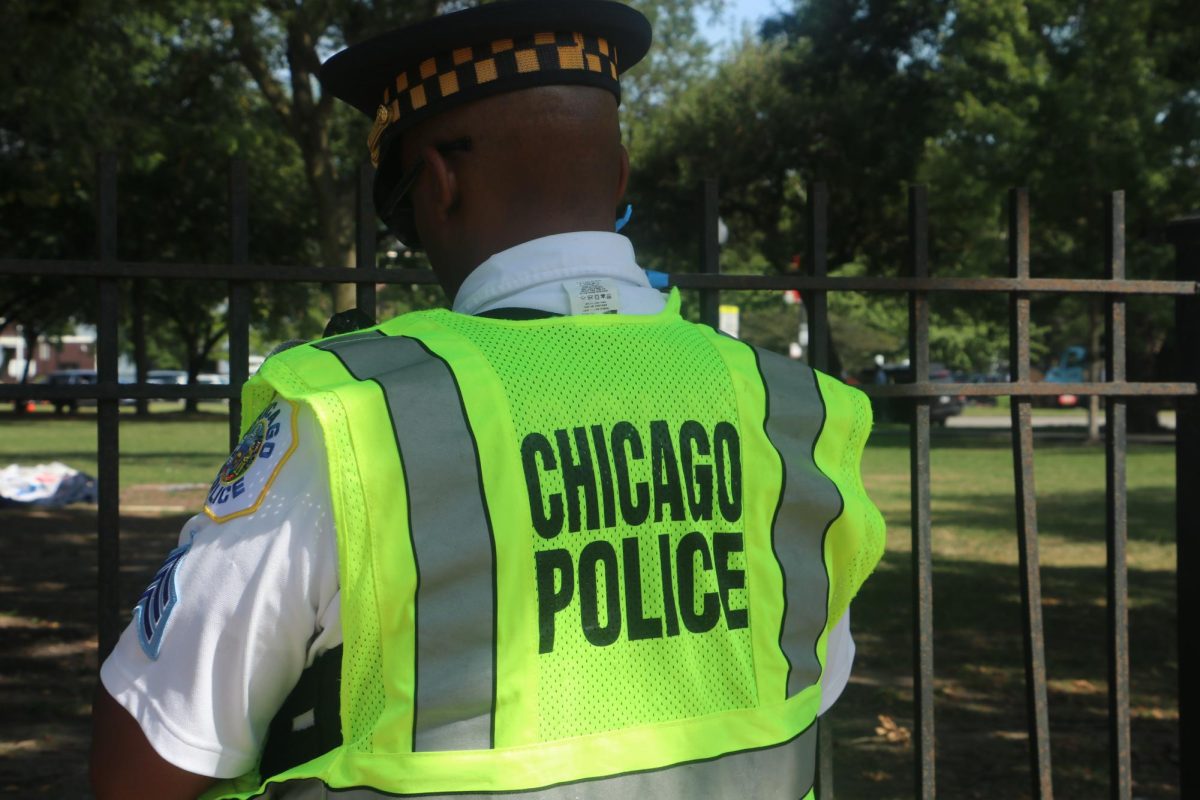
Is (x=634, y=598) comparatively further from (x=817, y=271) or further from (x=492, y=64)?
(x=817, y=271)

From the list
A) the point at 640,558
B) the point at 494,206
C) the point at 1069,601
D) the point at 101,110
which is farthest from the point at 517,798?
the point at 101,110

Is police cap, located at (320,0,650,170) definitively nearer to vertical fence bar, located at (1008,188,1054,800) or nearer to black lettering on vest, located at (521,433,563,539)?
black lettering on vest, located at (521,433,563,539)

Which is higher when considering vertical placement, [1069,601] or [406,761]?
[406,761]

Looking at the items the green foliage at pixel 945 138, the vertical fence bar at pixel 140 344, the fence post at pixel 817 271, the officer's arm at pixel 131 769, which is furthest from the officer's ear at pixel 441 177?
the green foliage at pixel 945 138

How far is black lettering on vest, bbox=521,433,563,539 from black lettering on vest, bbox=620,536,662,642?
10 cm

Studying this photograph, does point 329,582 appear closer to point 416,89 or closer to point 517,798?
point 517,798

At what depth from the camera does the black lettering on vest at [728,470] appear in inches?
60.0

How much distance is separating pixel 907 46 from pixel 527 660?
92.6ft

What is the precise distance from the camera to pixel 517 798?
1.40 m

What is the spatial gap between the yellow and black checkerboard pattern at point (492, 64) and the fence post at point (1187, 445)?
239 centimetres

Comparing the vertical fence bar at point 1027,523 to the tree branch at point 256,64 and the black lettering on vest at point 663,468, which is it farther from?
the tree branch at point 256,64

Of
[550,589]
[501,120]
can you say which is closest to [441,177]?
[501,120]

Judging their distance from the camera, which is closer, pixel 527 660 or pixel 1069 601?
pixel 527 660

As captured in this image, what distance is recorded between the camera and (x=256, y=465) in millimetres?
1340
